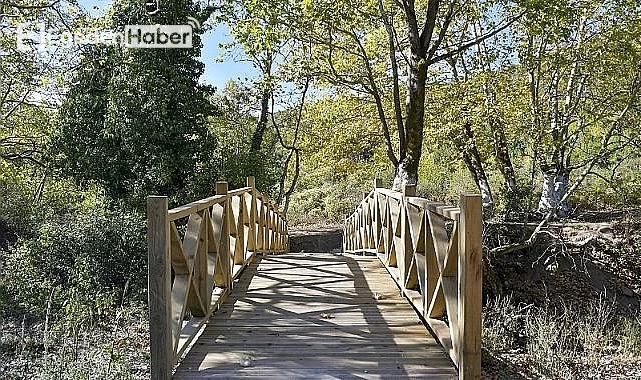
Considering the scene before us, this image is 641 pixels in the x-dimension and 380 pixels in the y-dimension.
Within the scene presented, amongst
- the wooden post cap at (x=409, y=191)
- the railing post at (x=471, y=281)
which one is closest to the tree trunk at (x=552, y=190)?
the wooden post cap at (x=409, y=191)

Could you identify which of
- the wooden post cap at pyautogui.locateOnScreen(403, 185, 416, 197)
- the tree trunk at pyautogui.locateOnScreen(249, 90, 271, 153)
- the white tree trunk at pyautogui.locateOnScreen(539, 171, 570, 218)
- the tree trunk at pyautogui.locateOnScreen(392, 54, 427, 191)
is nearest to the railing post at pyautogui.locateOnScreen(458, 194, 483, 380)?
the wooden post cap at pyautogui.locateOnScreen(403, 185, 416, 197)

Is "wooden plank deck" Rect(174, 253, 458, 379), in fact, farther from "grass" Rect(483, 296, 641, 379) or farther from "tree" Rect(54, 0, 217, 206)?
"tree" Rect(54, 0, 217, 206)

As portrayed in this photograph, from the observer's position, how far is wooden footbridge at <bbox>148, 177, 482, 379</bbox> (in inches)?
121

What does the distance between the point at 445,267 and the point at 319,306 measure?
5.24ft

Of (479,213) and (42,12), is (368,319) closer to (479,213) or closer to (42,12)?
(479,213)

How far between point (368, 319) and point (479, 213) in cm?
168

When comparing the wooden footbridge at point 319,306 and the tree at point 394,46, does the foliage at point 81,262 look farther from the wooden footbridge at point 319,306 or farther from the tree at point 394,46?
the tree at point 394,46

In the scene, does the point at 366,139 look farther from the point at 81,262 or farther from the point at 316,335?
the point at 316,335

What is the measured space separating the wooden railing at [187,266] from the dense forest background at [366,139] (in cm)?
103

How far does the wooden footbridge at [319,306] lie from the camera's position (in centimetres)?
307

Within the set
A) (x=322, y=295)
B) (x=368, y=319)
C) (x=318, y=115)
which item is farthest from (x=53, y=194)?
(x=368, y=319)

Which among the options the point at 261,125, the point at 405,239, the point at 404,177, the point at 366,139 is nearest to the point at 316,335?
the point at 405,239

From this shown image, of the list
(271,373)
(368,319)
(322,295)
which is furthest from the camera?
(322,295)

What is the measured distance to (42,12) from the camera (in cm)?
1028
